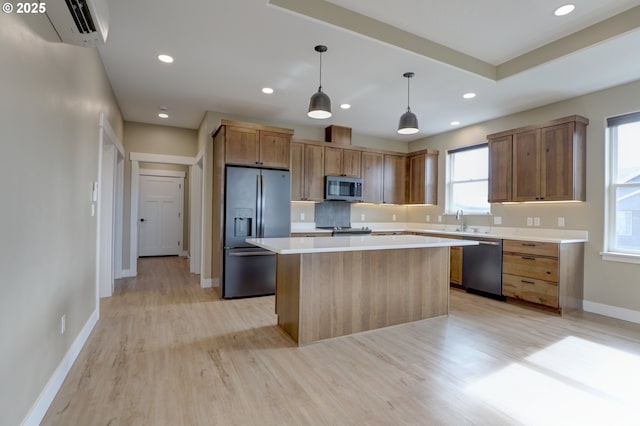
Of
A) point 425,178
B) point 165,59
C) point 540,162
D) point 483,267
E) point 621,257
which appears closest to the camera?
point 165,59

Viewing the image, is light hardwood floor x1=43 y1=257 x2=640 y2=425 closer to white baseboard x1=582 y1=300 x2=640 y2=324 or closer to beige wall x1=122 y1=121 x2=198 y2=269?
white baseboard x1=582 y1=300 x2=640 y2=324

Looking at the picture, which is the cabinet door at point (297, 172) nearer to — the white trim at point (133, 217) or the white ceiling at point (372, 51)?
the white ceiling at point (372, 51)

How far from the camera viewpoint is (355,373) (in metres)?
2.36

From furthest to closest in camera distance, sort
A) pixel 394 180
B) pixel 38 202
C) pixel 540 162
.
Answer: pixel 394 180
pixel 540 162
pixel 38 202

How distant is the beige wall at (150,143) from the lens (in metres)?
5.55

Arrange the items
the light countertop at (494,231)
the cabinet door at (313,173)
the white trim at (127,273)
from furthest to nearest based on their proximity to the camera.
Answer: the white trim at (127,273)
the cabinet door at (313,173)
the light countertop at (494,231)

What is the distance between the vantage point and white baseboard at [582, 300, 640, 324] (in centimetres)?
358

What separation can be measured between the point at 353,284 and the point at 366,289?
172 millimetres

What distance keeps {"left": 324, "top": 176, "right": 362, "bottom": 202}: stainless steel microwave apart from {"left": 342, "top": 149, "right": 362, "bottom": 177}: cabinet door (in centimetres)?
12

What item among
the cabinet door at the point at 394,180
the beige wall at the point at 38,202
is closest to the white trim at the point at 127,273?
the beige wall at the point at 38,202

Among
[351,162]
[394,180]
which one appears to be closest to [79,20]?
[351,162]

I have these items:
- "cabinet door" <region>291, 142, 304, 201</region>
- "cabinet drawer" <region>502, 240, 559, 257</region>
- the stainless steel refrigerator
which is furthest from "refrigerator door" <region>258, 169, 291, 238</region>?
"cabinet drawer" <region>502, 240, 559, 257</region>

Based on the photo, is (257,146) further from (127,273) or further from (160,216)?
(160,216)

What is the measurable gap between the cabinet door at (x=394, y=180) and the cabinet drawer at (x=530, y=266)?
2356 millimetres
